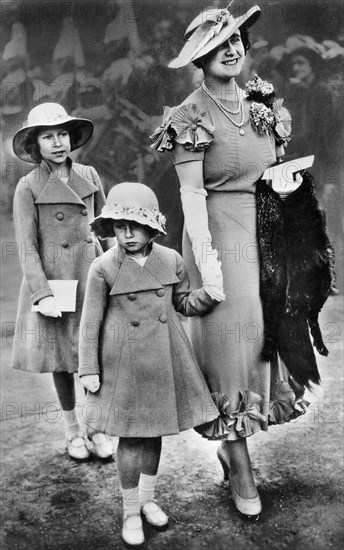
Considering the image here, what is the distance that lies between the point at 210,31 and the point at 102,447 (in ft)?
7.10

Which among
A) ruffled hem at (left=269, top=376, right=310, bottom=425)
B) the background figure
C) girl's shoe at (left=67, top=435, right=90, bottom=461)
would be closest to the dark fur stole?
ruffled hem at (left=269, top=376, right=310, bottom=425)

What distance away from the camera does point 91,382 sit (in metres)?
2.52

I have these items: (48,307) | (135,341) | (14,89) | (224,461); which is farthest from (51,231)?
(14,89)

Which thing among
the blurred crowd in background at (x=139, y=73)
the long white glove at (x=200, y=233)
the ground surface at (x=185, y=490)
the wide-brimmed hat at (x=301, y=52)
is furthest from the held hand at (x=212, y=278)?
the wide-brimmed hat at (x=301, y=52)

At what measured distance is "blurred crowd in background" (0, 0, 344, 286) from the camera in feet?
13.5

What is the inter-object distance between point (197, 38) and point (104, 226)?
2.85 ft

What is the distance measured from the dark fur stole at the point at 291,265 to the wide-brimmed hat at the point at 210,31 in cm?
59

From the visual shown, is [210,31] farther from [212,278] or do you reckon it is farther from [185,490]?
[185,490]

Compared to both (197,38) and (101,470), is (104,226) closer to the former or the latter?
(197,38)

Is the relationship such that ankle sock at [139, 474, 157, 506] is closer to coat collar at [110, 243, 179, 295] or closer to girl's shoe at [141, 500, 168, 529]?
girl's shoe at [141, 500, 168, 529]

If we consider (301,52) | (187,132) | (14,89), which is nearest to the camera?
(187,132)

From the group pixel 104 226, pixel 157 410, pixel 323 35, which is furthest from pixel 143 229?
pixel 323 35

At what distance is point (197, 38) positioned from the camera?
8.64 ft

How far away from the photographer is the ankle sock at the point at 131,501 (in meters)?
2.62
